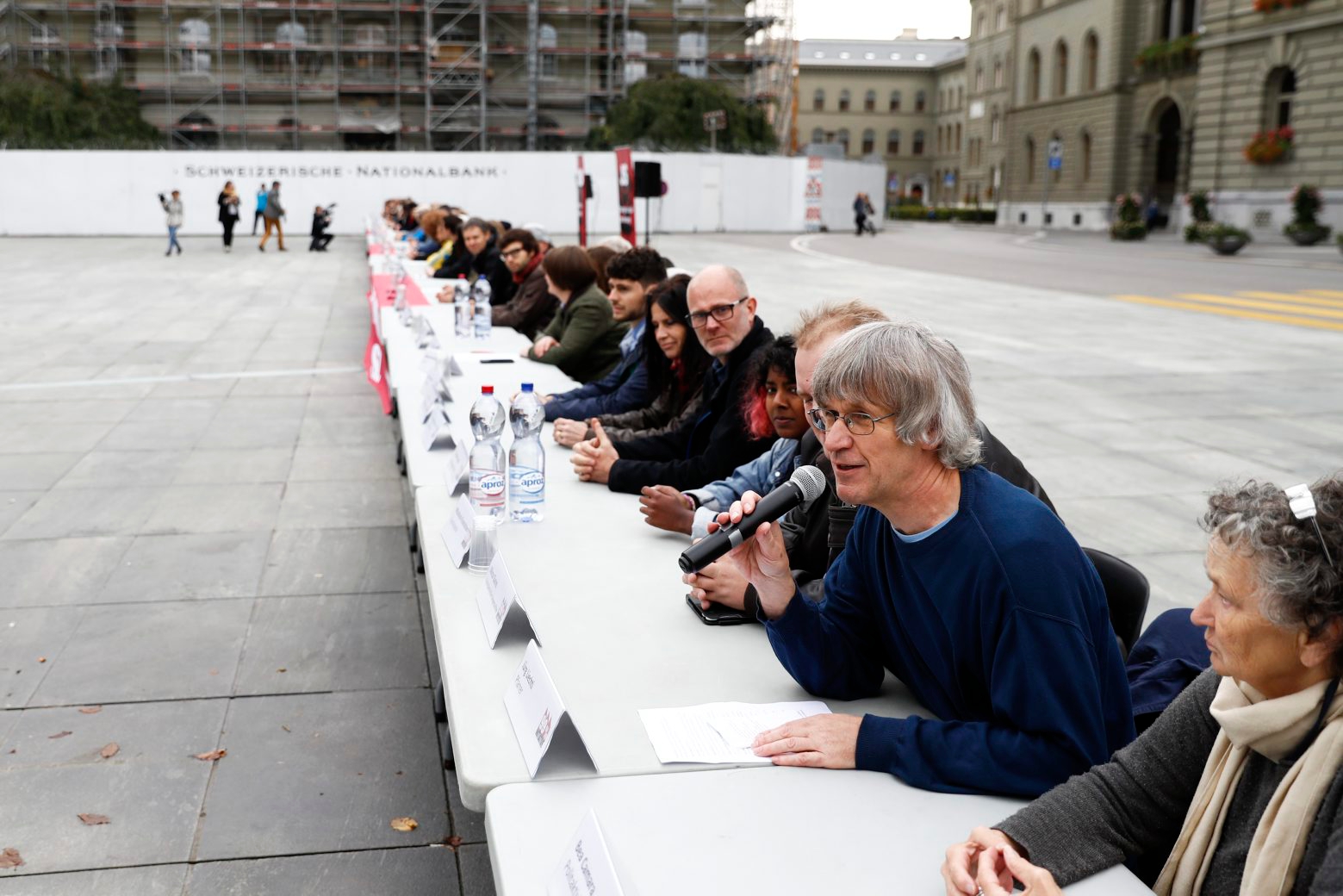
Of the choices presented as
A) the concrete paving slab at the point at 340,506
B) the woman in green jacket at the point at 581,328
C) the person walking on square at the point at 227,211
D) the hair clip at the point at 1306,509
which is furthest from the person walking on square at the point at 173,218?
the hair clip at the point at 1306,509

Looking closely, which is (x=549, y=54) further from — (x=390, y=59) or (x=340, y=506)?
(x=340, y=506)

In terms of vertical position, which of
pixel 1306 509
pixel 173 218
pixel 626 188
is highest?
pixel 626 188

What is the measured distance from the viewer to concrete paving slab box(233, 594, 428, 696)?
13.6 ft

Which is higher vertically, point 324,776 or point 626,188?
point 626,188

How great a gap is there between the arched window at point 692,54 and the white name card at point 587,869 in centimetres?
4830

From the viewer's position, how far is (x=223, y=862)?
119 inches

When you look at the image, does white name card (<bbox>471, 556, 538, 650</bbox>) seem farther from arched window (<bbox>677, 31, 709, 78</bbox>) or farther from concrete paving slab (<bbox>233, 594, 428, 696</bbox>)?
arched window (<bbox>677, 31, 709, 78</bbox>)

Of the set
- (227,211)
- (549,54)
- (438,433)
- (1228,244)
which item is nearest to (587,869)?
(438,433)

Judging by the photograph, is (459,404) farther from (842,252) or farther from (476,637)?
(842,252)

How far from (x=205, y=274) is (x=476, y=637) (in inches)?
797

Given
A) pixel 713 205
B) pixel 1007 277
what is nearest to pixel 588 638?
pixel 1007 277

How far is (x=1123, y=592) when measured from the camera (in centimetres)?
275

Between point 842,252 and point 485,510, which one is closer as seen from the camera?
point 485,510

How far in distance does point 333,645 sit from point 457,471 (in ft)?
3.46
